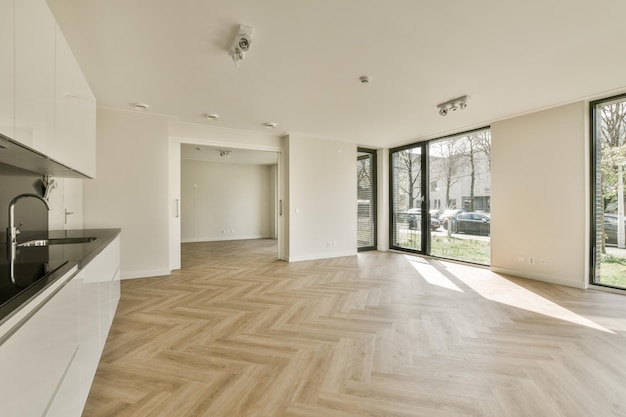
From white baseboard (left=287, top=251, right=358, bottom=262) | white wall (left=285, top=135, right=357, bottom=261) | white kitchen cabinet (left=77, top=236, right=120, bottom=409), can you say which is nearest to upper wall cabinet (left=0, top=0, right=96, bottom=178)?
white kitchen cabinet (left=77, top=236, right=120, bottom=409)

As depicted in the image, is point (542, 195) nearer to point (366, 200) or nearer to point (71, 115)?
point (366, 200)

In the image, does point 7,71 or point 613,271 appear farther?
point 613,271

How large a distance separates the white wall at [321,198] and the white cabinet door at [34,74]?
4.21 m

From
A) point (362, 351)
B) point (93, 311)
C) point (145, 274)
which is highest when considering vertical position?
point (93, 311)

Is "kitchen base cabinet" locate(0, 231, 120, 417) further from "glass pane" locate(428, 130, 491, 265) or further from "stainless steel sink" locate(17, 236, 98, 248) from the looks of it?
"glass pane" locate(428, 130, 491, 265)

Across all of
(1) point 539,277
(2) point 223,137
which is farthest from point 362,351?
(2) point 223,137

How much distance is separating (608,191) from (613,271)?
1082mm

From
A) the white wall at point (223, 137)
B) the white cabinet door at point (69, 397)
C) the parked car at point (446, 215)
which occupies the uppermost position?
the white wall at point (223, 137)

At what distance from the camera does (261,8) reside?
2.11 metres

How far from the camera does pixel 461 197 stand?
560cm

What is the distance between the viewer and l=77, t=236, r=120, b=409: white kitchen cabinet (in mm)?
1496

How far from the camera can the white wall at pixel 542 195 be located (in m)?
3.97

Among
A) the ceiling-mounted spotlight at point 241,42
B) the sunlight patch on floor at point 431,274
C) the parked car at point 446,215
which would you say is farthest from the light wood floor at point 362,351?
the ceiling-mounted spotlight at point 241,42

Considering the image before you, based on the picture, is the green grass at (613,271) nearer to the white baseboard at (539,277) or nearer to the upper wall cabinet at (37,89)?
the white baseboard at (539,277)
